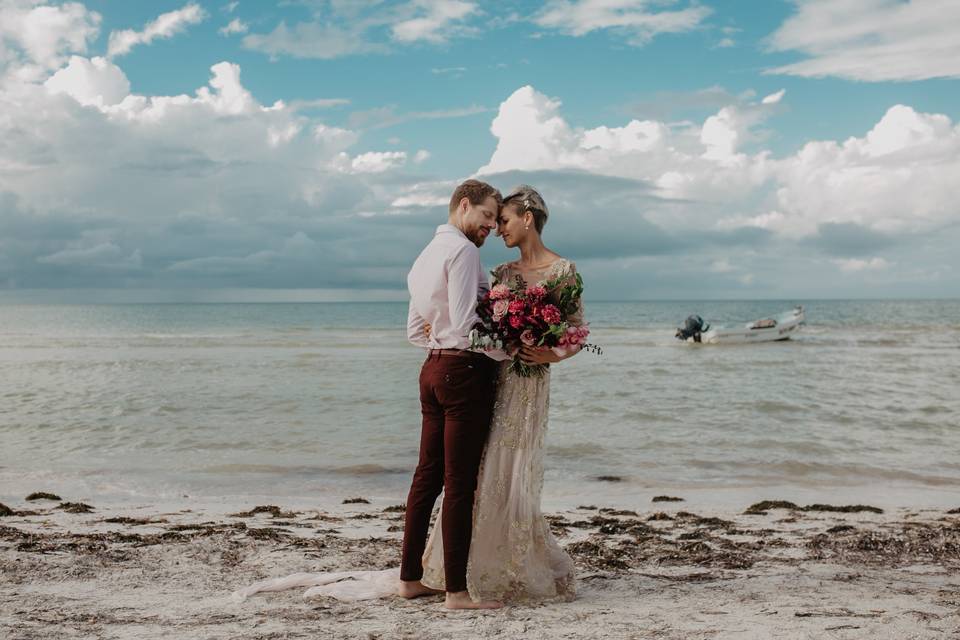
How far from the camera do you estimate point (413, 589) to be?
4.38 metres

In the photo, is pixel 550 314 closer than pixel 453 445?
Yes

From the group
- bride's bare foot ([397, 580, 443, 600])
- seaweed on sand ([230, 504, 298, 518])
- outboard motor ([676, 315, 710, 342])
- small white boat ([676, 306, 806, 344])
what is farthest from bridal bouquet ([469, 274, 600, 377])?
outboard motor ([676, 315, 710, 342])

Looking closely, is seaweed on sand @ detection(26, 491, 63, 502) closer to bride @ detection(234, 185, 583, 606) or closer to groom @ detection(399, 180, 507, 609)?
bride @ detection(234, 185, 583, 606)

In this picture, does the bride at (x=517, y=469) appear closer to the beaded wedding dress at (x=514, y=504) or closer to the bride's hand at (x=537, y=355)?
the beaded wedding dress at (x=514, y=504)

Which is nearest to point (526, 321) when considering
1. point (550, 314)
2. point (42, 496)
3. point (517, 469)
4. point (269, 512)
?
point (550, 314)

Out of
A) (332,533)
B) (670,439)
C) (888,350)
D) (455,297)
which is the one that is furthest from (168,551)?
(888,350)

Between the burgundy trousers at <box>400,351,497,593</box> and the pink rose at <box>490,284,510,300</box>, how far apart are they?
315 millimetres

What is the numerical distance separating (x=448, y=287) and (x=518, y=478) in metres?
1.16

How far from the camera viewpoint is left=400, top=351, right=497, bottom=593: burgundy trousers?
388 cm

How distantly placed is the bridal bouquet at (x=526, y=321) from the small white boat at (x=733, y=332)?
31820mm

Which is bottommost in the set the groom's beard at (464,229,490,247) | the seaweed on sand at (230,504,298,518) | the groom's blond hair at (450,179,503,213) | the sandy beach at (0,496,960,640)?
the seaweed on sand at (230,504,298,518)

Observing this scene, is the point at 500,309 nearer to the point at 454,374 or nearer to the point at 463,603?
the point at 454,374

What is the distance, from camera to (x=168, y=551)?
5562mm

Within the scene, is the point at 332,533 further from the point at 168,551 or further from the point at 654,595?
the point at 654,595
